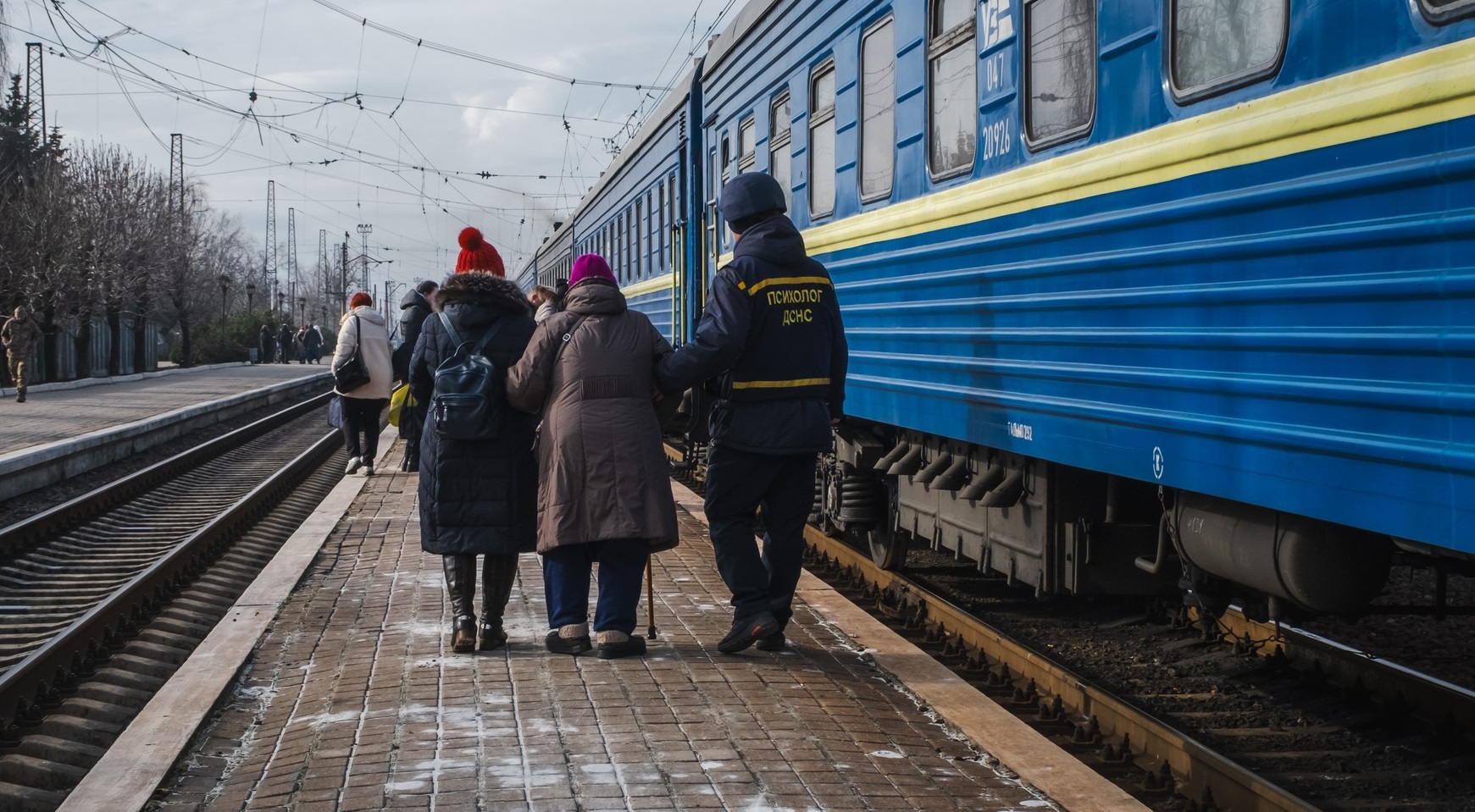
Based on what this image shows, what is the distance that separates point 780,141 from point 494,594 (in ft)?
15.6

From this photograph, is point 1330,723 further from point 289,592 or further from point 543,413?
point 289,592

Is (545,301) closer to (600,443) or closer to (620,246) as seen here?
(600,443)

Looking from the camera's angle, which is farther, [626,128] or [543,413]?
[626,128]

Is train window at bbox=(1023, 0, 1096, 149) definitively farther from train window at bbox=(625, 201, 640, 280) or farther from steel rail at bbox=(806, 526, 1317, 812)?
train window at bbox=(625, 201, 640, 280)

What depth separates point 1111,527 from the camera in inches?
260

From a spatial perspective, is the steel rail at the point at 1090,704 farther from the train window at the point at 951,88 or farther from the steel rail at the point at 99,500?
the steel rail at the point at 99,500

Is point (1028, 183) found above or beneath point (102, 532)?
above

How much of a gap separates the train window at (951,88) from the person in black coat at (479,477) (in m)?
2.02

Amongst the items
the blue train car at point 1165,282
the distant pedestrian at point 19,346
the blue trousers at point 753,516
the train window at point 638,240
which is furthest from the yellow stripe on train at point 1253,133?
the distant pedestrian at point 19,346

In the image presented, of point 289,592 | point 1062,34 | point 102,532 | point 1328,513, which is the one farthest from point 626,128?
point 1328,513

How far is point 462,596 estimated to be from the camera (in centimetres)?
666

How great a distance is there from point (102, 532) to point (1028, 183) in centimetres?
907

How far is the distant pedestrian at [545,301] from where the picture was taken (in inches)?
449

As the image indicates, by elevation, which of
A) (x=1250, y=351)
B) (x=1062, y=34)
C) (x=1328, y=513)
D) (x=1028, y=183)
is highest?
(x=1062, y=34)
